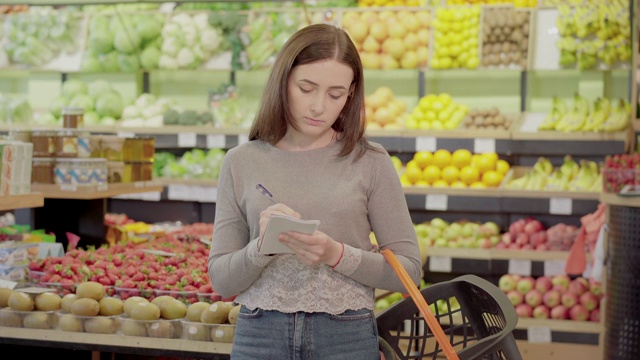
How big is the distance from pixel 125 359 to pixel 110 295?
50 centimetres

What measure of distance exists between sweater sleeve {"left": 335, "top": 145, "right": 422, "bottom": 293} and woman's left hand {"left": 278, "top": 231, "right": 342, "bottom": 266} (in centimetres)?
12

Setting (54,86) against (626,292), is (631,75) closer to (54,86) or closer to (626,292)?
(626,292)

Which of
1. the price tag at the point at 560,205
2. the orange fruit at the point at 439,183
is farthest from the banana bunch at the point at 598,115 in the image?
the orange fruit at the point at 439,183

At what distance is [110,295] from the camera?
3.34 metres

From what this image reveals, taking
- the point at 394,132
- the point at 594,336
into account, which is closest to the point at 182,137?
the point at 394,132

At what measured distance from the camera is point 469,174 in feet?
20.7

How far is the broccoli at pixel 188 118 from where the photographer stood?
6.96m

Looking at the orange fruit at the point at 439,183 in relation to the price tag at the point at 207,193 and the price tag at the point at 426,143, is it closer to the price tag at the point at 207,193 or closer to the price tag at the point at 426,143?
the price tag at the point at 426,143

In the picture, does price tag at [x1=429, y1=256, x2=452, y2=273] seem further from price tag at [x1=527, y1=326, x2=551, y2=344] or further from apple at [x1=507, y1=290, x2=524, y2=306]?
price tag at [x1=527, y1=326, x2=551, y2=344]

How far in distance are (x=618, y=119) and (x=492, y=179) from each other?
0.89 metres

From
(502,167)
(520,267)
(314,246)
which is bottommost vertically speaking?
(520,267)

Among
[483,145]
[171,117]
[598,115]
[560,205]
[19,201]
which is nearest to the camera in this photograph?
[19,201]

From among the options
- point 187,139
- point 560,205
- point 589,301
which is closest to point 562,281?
point 589,301

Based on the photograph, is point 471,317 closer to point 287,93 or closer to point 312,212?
point 312,212
